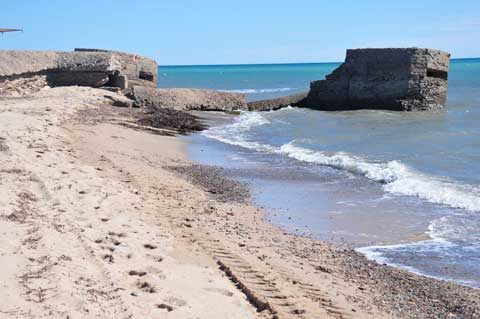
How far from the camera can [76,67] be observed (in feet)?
84.6

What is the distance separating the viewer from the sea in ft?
24.6

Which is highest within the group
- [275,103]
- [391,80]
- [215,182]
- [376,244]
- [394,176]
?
[391,80]

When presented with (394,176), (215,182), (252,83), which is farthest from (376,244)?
(252,83)

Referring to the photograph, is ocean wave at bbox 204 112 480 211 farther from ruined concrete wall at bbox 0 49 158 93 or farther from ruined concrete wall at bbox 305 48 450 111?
ruined concrete wall at bbox 305 48 450 111

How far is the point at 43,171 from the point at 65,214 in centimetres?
227

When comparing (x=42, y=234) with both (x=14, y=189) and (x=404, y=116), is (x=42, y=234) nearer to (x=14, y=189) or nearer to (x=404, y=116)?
(x=14, y=189)

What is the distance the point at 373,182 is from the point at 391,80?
663 inches

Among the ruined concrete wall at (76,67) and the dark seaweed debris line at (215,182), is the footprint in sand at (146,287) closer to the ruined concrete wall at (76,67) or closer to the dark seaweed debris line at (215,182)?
the dark seaweed debris line at (215,182)

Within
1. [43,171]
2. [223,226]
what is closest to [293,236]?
[223,226]

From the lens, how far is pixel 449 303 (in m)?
5.48

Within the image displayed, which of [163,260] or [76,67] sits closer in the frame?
[163,260]

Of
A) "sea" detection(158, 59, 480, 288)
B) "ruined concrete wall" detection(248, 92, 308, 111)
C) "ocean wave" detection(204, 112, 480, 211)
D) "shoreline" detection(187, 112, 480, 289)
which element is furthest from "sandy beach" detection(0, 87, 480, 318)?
"ruined concrete wall" detection(248, 92, 308, 111)

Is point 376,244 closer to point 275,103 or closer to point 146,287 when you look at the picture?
point 146,287

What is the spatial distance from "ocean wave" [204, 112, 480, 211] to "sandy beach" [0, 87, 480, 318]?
2831 millimetres
